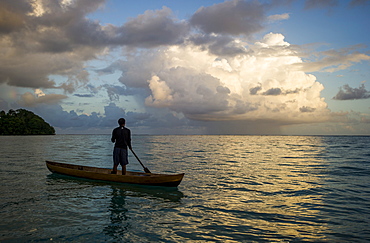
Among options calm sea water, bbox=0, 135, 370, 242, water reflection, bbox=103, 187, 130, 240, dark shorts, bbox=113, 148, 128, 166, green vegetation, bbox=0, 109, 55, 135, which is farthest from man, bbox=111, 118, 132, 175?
green vegetation, bbox=0, 109, 55, 135

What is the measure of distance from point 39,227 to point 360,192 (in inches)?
615

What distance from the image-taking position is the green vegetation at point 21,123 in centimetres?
16424

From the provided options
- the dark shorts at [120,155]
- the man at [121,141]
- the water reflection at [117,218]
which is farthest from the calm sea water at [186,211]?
the man at [121,141]

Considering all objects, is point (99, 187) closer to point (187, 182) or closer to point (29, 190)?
point (29, 190)

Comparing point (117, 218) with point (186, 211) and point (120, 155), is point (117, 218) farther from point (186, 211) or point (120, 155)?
point (120, 155)

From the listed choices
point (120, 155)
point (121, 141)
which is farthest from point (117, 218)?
point (121, 141)

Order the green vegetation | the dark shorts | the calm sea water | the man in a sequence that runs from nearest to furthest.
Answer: the calm sea water
the man
the dark shorts
the green vegetation

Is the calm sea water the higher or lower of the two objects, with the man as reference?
lower

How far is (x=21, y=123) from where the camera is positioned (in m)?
172

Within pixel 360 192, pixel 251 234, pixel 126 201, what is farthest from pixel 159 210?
pixel 360 192

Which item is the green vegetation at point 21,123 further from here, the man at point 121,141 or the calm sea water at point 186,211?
the man at point 121,141

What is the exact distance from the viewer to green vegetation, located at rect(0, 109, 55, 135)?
16424 cm

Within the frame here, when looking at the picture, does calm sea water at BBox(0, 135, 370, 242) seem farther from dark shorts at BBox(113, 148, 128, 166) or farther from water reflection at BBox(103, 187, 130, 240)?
dark shorts at BBox(113, 148, 128, 166)

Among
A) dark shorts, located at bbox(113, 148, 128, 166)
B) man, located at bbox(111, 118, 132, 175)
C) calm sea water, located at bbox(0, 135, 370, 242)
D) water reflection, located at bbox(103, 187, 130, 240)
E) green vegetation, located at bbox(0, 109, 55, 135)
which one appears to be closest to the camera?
calm sea water, located at bbox(0, 135, 370, 242)
